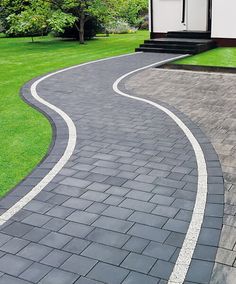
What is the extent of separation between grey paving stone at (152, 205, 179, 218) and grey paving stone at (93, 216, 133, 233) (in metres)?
0.47

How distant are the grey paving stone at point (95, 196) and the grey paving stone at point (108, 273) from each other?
5.20 ft

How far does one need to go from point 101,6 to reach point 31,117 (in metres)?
16.6

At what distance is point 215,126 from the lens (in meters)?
9.27

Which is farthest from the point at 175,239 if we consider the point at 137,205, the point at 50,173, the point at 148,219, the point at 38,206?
the point at 50,173

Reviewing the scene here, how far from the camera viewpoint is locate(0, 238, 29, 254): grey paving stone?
4.93 m

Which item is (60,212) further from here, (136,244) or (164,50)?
(164,50)

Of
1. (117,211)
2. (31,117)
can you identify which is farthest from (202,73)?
(117,211)

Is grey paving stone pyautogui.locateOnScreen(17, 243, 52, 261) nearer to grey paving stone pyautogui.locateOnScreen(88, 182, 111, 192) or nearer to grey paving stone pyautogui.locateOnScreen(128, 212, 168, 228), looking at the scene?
grey paving stone pyautogui.locateOnScreen(128, 212, 168, 228)

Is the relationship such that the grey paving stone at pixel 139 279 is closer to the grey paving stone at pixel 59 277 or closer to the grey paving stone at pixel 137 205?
the grey paving stone at pixel 59 277

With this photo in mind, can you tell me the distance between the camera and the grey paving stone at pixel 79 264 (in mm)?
4508

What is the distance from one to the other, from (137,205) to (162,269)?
1.48m

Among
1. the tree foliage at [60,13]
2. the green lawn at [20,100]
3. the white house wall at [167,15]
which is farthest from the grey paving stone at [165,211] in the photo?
the tree foliage at [60,13]

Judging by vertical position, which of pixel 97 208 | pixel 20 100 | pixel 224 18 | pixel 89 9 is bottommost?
pixel 97 208

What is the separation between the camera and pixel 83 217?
5.60 metres
